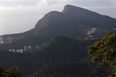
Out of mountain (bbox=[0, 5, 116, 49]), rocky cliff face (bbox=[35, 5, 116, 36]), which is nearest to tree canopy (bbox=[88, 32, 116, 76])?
mountain (bbox=[0, 5, 116, 49])

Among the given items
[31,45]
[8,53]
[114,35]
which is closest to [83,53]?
[8,53]

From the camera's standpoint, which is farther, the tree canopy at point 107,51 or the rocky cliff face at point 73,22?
the rocky cliff face at point 73,22

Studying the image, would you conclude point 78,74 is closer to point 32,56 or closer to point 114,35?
point 32,56

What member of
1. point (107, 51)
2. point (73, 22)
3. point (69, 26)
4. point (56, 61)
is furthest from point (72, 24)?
point (107, 51)

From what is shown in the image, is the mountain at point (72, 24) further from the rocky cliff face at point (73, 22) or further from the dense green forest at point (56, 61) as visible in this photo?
the dense green forest at point (56, 61)

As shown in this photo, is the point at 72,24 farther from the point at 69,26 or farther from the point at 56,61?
the point at 56,61

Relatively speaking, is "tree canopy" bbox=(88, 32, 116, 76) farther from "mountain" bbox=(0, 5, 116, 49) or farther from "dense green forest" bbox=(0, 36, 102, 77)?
"mountain" bbox=(0, 5, 116, 49)

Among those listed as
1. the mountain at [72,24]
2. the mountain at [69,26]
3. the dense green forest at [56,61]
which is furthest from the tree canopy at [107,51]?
the mountain at [72,24]

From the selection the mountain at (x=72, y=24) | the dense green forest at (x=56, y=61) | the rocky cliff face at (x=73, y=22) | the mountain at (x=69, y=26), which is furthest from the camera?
the rocky cliff face at (x=73, y=22)
